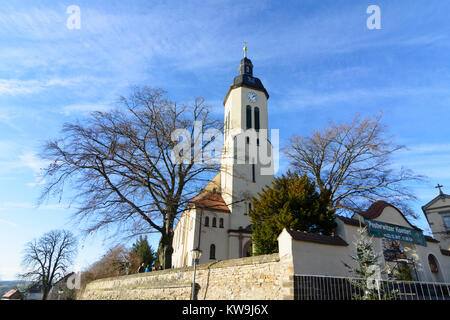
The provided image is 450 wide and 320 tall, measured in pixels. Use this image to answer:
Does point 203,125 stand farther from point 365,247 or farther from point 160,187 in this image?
point 365,247

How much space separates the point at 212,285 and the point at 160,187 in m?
7.81

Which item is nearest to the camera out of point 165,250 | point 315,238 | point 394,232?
point 315,238

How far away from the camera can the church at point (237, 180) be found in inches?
949

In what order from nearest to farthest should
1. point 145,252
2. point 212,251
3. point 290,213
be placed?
point 290,213 → point 212,251 → point 145,252

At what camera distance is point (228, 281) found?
381 inches

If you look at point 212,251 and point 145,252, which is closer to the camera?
point 212,251

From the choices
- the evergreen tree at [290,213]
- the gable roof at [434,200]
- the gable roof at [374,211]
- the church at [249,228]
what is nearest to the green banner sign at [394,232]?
the church at [249,228]

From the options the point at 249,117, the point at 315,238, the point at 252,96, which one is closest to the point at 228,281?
the point at 315,238

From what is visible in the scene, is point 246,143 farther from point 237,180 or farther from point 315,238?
point 315,238

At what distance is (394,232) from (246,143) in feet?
61.1

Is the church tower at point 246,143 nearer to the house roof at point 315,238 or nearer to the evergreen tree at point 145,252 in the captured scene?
the house roof at point 315,238

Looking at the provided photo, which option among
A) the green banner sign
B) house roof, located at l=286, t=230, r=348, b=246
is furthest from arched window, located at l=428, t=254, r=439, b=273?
house roof, located at l=286, t=230, r=348, b=246

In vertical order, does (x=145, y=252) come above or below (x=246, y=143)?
below
